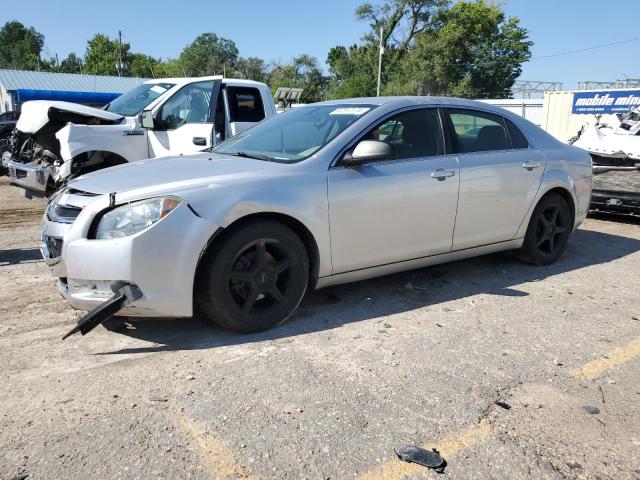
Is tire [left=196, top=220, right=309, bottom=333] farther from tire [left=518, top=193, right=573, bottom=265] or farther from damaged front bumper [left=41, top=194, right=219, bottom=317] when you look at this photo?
tire [left=518, top=193, right=573, bottom=265]

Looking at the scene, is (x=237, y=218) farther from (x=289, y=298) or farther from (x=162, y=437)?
(x=162, y=437)

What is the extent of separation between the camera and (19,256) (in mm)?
5852

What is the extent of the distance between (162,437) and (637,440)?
2.25m

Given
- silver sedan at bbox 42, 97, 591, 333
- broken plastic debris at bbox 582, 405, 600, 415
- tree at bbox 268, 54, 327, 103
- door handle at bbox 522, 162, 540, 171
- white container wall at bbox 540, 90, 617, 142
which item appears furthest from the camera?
tree at bbox 268, 54, 327, 103

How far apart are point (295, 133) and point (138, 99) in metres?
4.83

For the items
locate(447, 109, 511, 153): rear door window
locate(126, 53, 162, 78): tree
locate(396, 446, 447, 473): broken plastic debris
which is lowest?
locate(396, 446, 447, 473): broken plastic debris

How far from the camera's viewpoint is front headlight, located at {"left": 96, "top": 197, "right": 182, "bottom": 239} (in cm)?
335

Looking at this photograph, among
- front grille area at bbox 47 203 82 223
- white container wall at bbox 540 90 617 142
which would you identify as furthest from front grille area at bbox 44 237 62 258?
white container wall at bbox 540 90 617 142

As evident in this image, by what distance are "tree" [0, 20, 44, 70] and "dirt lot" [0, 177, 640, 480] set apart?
5095 inches

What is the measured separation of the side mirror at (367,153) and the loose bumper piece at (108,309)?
1.76 m

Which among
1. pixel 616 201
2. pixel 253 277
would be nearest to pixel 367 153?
pixel 253 277

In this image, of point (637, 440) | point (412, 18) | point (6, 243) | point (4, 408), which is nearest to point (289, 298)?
point (4, 408)

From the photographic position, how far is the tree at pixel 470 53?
5425 centimetres

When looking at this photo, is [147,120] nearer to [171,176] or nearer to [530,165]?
[171,176]
